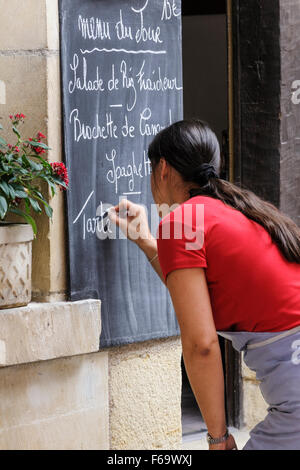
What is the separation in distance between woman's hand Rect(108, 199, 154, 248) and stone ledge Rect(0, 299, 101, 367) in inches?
12.4

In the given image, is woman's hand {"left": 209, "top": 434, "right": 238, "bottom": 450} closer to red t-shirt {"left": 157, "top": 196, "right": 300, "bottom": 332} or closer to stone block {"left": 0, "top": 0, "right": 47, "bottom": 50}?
red t-shirt {"left": 157, "top": 196, "right": 300, "bottom": 332}

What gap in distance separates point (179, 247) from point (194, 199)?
20 cm

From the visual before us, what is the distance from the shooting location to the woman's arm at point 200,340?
7.75 ft

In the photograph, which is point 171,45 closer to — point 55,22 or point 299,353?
point 55,22

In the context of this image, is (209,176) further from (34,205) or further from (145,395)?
(145,395)

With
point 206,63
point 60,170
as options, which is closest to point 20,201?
point 60,170

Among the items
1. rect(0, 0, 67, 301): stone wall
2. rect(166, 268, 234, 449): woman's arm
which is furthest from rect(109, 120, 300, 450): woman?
rect(0, 0, 67, 301): stone wall

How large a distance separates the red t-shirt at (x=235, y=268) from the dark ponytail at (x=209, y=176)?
7 cm

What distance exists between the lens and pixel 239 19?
471 centimetres

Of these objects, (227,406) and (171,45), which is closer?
(171,45)

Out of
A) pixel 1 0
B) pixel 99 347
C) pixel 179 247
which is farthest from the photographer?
pixel 99 347

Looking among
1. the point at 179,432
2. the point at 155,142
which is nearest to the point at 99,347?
the point at 179,432

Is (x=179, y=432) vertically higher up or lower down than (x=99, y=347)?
lower down

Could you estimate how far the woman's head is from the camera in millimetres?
2678
